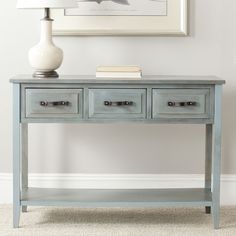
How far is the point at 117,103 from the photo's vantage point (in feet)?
10.0

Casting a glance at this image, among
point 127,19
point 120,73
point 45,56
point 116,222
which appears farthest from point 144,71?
point 116,222

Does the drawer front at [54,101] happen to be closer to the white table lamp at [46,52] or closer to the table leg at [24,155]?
the white table lamp at [46,52]

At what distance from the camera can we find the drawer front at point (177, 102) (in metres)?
3.06

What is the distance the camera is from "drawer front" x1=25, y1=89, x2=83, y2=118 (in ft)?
10.0

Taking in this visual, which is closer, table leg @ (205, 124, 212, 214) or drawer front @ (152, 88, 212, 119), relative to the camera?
drawer front @ (152, 88, 212, 119)

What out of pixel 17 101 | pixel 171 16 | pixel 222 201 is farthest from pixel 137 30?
pixel 222 201

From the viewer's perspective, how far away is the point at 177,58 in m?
3.55

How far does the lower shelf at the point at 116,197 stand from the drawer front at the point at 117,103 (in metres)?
0.43

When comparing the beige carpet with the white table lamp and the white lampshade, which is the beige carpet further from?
the white lampshade

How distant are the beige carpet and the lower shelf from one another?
4.8 inches

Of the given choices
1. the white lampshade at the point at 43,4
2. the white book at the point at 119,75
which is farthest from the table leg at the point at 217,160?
the white lampshade at the point at 43,4

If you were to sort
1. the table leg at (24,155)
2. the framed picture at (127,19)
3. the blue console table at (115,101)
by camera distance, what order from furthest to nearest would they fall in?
the framed picture at (127,19)
the table leg at (24,155)
the blue console table at (115,101)

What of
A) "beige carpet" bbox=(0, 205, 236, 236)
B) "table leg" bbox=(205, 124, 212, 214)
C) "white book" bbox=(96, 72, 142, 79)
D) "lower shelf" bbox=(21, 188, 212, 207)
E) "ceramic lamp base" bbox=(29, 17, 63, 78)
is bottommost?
"beige carpet" bbox=(0, 205, 236, 236)

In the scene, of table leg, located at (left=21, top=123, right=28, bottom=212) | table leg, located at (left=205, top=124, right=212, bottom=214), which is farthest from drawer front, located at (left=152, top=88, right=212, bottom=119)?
table leg, located at (left=21, top=123, right=28, bottom=212)
